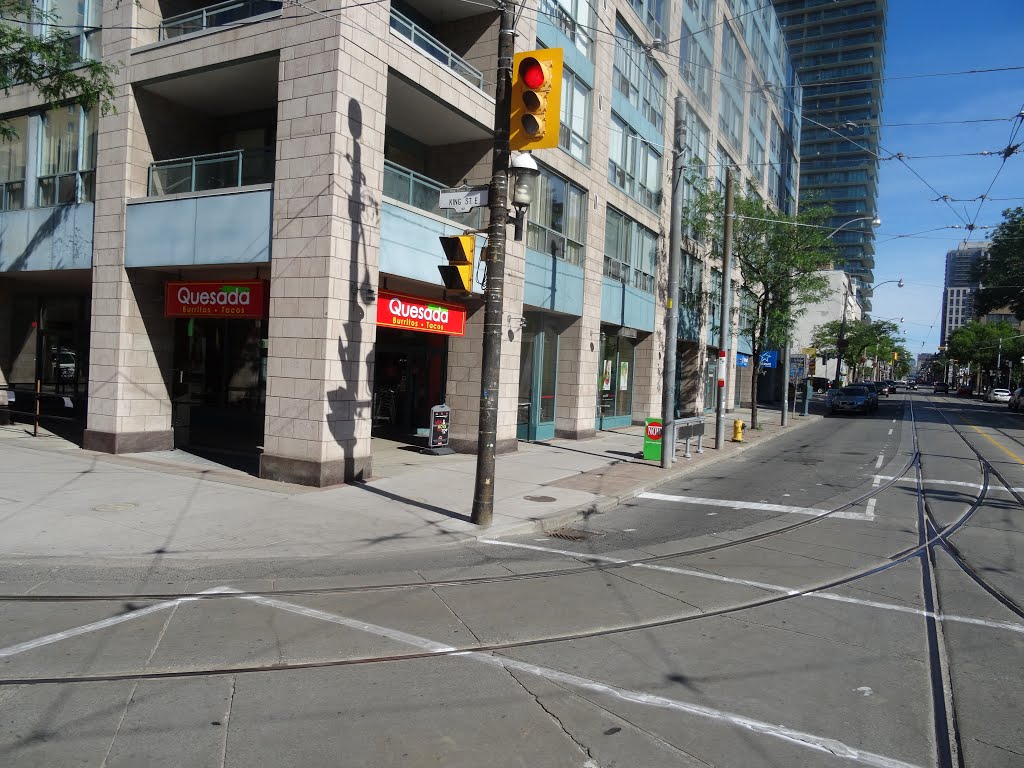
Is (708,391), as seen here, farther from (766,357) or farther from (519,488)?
(519,488)

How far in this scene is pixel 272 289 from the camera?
1220 centimetres

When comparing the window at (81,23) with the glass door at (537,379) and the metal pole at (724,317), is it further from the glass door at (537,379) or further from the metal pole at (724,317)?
the metal pole at (724,317)

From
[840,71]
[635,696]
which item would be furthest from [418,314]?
[840,71]

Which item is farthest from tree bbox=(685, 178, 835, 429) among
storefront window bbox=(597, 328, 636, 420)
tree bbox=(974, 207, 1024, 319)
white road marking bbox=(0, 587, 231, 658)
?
tree bbox=(974, 207, 1024, 319)

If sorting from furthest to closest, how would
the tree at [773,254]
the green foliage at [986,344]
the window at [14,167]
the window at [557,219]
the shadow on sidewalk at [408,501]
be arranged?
the green foliage at [986,344] < the tree at [773,254] < the window at [557,219] < the window at [14,167] < the shadow on sidewalk at [408,501]

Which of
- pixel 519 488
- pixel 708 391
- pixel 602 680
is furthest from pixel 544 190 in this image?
pixel 708 391

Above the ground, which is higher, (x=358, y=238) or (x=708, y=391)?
(x=358, y=238)

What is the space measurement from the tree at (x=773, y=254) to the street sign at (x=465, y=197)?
58.8 feet

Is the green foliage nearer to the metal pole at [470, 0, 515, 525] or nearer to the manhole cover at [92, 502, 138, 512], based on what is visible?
the metal pole at [470, 0, 515, 525]

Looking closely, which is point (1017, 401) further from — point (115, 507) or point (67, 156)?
point (115, 507)

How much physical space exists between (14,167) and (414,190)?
1007 centimetres

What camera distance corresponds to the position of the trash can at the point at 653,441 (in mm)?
16281

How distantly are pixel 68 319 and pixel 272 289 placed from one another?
1175 centimetres

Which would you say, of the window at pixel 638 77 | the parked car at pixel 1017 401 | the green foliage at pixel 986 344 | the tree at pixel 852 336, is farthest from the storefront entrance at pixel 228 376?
the green foliage at pixel 986 344
